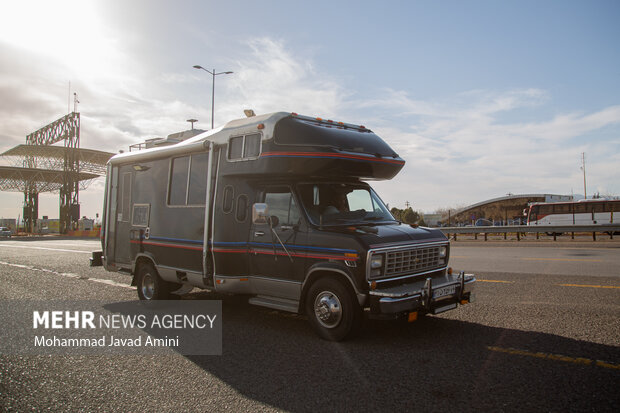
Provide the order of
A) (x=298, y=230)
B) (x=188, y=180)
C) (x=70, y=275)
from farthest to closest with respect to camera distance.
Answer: (x=70, y=275) < (x=188, y=180) < (x=298, y=230)

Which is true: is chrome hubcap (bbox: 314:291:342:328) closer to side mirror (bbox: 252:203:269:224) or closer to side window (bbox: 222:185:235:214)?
side mirror (bbox: 252:203:269:224)

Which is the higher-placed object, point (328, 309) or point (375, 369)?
point (328, 309)

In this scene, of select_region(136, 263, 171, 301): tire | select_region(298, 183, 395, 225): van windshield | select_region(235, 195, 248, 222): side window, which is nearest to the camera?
select_region(298, 183, 395, 225): van windshield

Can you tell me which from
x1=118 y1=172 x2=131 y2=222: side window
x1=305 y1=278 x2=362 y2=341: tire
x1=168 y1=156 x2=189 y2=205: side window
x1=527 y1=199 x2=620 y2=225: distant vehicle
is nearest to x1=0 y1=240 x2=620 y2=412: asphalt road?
x1=305 y1=278 x2=362 y2=341: tire

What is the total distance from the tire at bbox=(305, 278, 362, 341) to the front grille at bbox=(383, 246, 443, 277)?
1.89 feet

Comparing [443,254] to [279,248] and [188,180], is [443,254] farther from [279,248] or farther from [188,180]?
[188,180]

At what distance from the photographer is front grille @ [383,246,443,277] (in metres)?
5.87

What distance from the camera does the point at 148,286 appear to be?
884 centimetres

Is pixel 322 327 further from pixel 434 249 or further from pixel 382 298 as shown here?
pixel 434 249

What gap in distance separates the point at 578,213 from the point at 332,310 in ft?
157

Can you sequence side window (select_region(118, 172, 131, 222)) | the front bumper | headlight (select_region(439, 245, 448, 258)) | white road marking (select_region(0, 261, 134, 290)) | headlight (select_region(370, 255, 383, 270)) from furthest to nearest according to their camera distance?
white road marking (select_region(0, 261, 134, 290)) < side window (select_region(118, 172, 131, 222)) < headlight (select_region(439, 245, 448, 258)) < headlight (select_region(370, 255, 383, 270)) < the front bumper

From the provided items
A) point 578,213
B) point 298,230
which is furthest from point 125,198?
point 578,213

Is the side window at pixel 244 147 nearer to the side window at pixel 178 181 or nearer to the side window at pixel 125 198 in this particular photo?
the side window at pixel 178 181

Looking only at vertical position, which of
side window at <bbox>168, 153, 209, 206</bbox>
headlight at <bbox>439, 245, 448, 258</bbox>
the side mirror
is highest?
side window at <bbox>168, 153, 209, 206</bbox>
